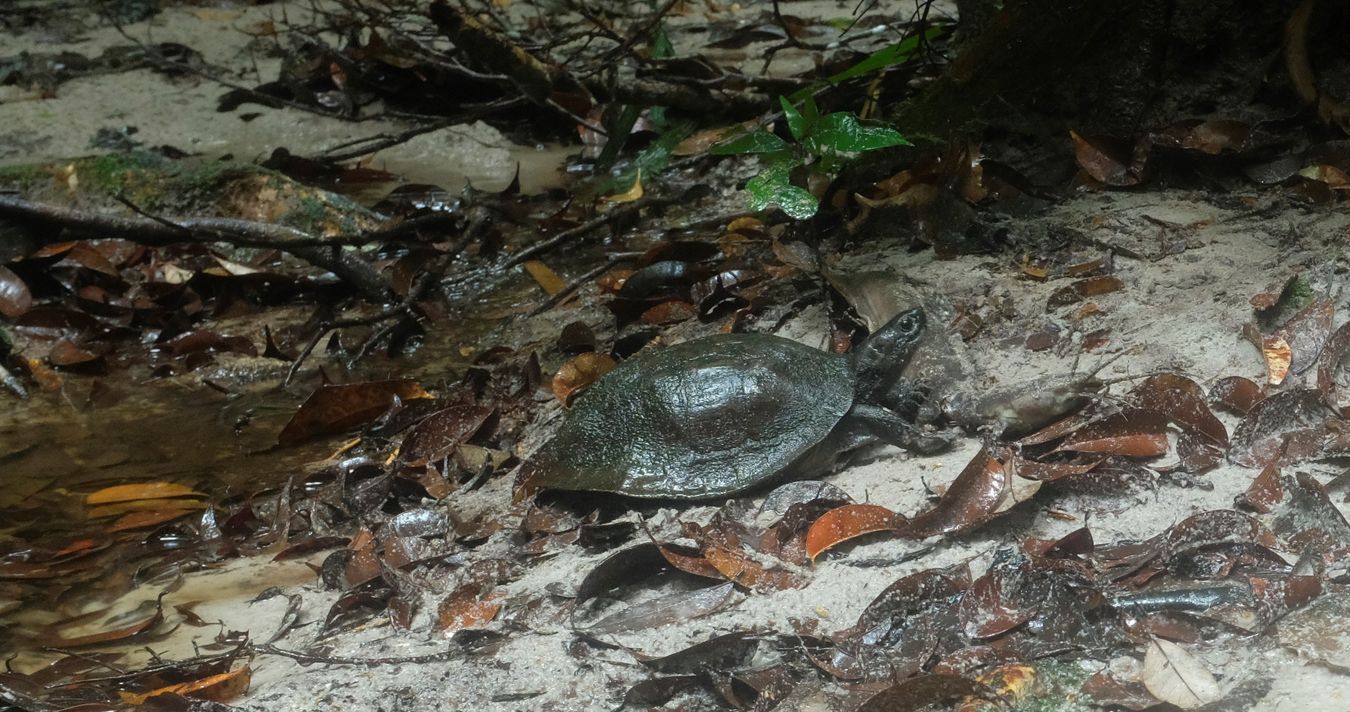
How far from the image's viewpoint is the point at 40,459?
3924 millimetres

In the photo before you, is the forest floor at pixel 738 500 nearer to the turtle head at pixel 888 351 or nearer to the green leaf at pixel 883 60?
the turtle head at pixel 888 351

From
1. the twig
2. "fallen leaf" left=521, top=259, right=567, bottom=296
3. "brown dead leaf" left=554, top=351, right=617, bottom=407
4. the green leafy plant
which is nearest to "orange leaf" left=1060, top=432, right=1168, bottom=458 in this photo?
the green leafy plant

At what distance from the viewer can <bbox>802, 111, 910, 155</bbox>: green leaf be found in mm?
3697

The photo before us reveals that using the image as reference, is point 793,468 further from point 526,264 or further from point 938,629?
point 526,264

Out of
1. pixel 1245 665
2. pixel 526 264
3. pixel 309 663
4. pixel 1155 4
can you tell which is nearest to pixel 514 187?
pixel 526 264

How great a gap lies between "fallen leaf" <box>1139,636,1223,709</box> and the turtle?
106 centimetres

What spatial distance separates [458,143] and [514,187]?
102 centimetres

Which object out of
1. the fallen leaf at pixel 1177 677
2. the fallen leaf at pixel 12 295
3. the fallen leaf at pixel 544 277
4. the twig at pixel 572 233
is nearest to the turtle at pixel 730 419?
the fallen leaf at pixel 1177 677

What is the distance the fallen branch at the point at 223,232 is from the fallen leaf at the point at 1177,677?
12.2 feet

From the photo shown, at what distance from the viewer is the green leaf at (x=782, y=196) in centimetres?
375

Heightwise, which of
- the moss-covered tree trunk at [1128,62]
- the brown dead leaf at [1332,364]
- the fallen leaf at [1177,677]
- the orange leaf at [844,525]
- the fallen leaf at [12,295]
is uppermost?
the moss-covered tree trunk at [1128,62]

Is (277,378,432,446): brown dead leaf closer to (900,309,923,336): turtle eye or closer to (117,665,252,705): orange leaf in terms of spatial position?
(117,665,252,705): orange leaf

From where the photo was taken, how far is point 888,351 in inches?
126

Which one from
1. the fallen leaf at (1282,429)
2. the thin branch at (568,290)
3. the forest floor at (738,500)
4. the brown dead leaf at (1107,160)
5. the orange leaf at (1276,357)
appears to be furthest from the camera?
the thin branch at (568,290)
